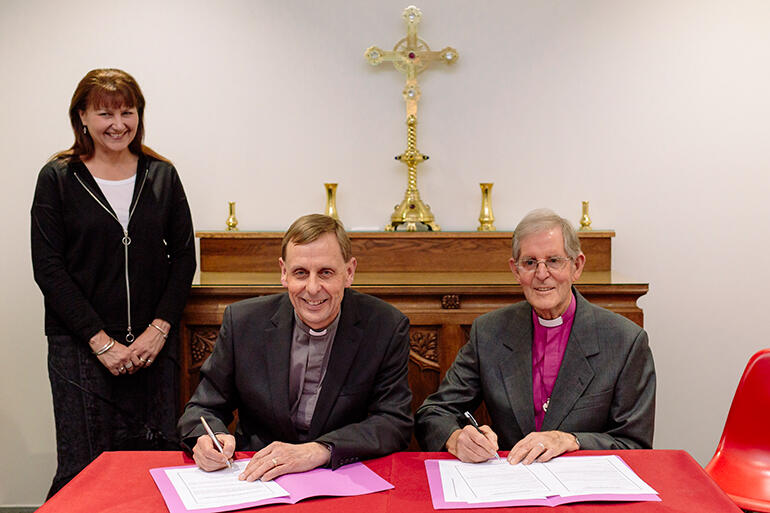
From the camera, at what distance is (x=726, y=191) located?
3793 millimetres

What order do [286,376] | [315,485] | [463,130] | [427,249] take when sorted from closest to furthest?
[315,485] → [286,376] → [427,249] → [463,130]

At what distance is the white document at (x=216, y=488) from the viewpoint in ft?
5.38

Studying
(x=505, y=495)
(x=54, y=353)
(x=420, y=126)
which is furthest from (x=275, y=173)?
(x=505, y=495)

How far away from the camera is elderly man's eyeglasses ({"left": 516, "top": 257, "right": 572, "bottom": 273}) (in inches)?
89.1

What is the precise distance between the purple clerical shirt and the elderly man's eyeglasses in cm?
17

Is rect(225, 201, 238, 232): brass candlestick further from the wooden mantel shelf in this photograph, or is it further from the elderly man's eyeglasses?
the elderly man's eyeglasses

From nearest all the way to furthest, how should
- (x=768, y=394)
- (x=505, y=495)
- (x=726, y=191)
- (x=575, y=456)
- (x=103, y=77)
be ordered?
(x=505, y=495) → (x=575, y=456) → (x=768, y=394) → (x=103, y=77) → (x=726, y=191)

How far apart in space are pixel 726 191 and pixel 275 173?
91.1 inches

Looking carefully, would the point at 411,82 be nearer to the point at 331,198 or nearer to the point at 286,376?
the point at 331,198

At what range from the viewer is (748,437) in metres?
2.64

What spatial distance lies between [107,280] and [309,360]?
112 centimetres

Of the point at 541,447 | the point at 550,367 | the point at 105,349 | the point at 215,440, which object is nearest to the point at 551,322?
the point at 550,367

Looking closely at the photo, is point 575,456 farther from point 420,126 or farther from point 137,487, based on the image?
point 420,126

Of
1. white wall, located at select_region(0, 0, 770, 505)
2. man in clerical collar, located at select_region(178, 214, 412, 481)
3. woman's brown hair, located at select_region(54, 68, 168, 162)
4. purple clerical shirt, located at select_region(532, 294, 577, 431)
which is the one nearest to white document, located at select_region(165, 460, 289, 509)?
man in clerical collar, located at select_region(178, 214, 412, 481)
